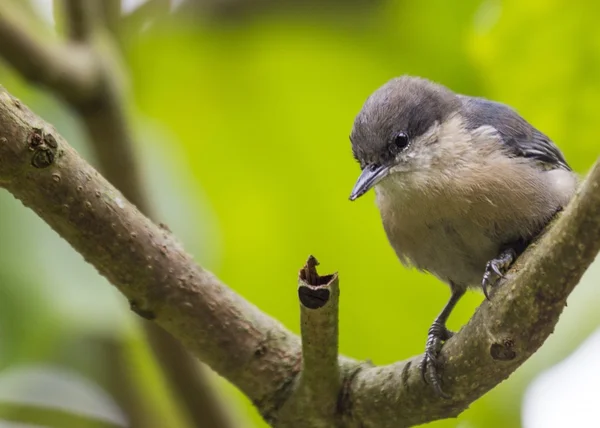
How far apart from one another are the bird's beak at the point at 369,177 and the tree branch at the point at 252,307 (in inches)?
18.4

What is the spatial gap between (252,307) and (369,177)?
558mm

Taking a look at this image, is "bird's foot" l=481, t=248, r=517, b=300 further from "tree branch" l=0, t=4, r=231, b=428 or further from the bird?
"tree branch" l=0, t=4, r=231, b=428

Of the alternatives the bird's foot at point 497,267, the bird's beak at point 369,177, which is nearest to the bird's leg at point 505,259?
the bird's foot at point 497,267

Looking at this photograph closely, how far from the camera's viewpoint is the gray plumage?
237cm

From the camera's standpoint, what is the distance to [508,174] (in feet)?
7.98

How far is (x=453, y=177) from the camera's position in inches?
97.7

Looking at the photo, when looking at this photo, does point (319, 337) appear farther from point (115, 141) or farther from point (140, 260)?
point (115, 141)

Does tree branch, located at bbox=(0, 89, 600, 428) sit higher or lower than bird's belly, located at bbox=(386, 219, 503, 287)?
lower

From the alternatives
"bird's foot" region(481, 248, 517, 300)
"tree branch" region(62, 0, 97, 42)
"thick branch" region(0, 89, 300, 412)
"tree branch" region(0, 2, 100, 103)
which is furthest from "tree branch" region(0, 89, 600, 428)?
"tree branch" region(62, 0, 97, 42)

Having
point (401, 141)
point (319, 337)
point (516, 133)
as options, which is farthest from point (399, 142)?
point (319, 337)

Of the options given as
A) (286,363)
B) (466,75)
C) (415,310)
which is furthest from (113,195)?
(466,75)

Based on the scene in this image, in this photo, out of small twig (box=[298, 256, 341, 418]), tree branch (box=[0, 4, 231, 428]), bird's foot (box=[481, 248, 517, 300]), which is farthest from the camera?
tree branch (box=[0, 4, 231, 428])

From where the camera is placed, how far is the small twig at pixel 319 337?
71.2 inches

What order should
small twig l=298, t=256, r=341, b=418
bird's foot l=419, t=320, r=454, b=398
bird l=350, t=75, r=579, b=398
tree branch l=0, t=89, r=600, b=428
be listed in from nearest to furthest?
tree branch l=0, t=89, r=600, b=428 < small twig l=298, t=256, r=341, b=418 < bird's foot l=419, t=320, r=454, b=398 < bird l=350, t=75, r=579, b=398
